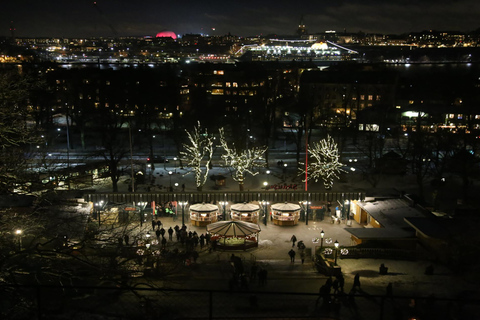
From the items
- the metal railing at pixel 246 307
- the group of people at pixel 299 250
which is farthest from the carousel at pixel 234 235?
the metal railing at pixel 246 307

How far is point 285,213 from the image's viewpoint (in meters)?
23.0

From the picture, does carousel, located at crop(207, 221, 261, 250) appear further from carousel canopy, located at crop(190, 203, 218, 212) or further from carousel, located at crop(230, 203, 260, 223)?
carousel canopy, located at crop(190, 203, 218, 212)

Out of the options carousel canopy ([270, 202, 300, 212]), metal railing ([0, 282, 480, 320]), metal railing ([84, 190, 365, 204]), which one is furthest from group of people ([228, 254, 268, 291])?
metal railing ([84, 190, 365, 204])

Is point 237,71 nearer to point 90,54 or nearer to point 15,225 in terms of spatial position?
point 15,225

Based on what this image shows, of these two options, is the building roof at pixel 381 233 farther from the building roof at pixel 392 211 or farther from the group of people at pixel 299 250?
the group of people at pixel 299 250

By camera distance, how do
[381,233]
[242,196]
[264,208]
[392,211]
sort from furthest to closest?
[264,208] < [242,196] < [392,211] < [381,233]

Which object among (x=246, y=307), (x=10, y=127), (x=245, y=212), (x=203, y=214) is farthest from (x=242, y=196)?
(x=10, y=127)

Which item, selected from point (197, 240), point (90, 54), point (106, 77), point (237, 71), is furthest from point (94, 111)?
point (90, 54)

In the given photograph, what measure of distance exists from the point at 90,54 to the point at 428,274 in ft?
545

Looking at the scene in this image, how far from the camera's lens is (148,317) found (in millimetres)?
12016

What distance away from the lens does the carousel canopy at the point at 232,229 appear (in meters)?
19.7

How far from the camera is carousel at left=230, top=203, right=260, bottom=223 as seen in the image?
→ 22656mm

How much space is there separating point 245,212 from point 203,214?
217 centimetres

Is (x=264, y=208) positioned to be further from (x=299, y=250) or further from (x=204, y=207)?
(x=299, y=250)
